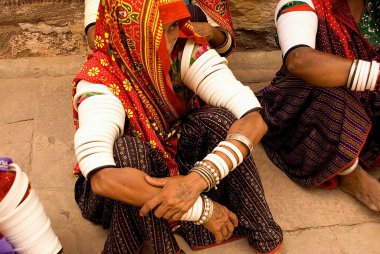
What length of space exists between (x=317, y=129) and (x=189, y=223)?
759mm

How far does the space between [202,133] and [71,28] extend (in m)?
1.58

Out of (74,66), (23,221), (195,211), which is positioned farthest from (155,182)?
(74,66)

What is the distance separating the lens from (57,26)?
291cm

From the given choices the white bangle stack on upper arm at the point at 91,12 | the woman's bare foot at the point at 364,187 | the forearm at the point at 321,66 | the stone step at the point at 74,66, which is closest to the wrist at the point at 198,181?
the forearm at the point at 321,66

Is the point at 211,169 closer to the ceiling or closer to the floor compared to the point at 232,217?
closer to the ceiling

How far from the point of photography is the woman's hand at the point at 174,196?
146 cm

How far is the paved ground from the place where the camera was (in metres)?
1.95

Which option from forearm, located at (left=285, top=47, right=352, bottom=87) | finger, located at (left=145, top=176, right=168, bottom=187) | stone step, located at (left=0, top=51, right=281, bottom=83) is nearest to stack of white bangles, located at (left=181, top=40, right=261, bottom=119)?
forearm, located at (left=285, top=47, right=352, bottom=87)

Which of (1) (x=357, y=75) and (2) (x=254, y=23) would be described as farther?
(2) (x=254, y=23)

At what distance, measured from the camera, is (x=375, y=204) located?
6.66 feet

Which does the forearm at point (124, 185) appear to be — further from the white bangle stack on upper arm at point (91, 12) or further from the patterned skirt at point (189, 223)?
the white bangle stack on upper arm at point (91, 12)

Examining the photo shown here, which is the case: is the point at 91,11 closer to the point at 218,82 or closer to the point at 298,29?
the point at 218,82

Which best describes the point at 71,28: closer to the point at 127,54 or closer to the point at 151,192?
the point at 127,54

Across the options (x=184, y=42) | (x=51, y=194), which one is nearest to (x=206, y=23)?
(x=184, y=42)
